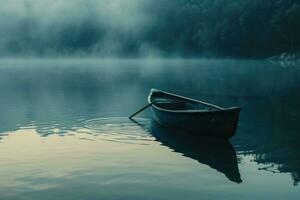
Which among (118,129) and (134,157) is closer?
(134,157)

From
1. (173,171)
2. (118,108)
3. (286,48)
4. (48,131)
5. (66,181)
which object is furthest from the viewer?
(286,48)

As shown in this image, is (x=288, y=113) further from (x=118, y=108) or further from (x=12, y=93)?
(x=12, y=93)

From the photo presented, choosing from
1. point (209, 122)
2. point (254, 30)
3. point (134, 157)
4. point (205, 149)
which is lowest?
point (205, 149)

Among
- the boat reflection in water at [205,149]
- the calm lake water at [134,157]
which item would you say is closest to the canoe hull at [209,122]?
the boat reflection in water at [205,149]

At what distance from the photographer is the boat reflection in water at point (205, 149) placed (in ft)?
78.2

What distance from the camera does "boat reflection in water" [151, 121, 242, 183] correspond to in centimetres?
2384

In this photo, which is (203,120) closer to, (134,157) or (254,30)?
(134,157)

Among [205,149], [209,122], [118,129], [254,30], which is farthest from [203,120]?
[254,30]

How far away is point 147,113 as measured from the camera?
42.0 meters

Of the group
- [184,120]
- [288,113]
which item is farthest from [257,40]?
[184,120]

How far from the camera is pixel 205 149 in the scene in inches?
1089

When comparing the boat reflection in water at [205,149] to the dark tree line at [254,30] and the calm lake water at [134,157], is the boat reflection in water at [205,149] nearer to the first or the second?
the calm lake water at [134,157]

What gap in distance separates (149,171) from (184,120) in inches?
347

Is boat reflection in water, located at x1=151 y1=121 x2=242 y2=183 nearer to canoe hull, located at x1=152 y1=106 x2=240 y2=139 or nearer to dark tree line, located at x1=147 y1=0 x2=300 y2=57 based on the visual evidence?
canoe hull, located at x1=152 y1=106 x2=240 y2=139
